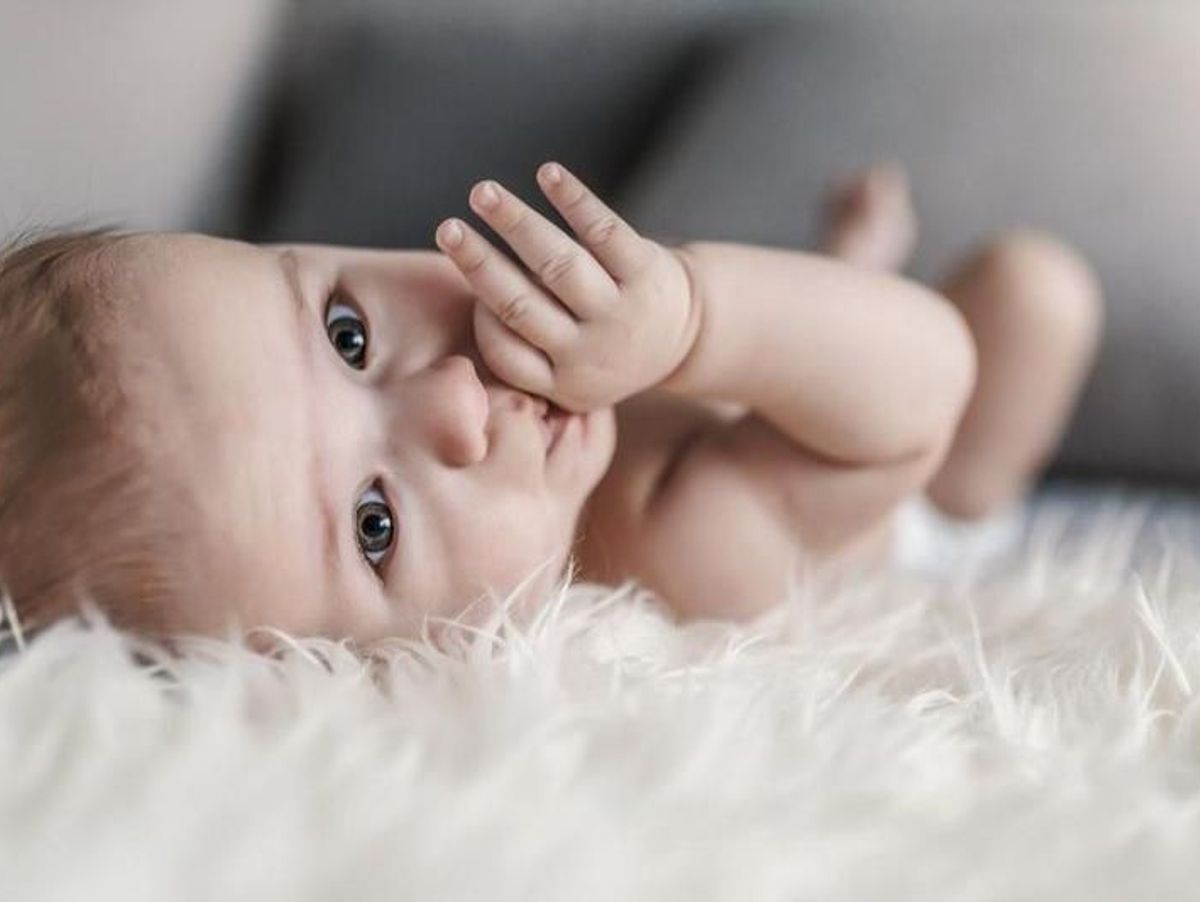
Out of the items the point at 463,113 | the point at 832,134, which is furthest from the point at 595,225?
the point at 463,113

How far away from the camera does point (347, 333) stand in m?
0.81

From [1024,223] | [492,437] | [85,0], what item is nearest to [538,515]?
[492,437]

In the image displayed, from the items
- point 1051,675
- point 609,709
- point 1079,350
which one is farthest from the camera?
point 1079,350

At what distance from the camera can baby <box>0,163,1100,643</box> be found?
0.72 meters

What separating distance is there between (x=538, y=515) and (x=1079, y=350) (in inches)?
24.9

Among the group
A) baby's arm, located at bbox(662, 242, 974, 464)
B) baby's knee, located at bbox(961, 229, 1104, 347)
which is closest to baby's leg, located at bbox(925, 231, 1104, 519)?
baby's knee, located at bbox(961, 229, 1104, 347)

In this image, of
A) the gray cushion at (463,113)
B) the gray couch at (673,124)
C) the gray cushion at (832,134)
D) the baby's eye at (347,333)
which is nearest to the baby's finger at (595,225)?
the baby's eye at (347,333)

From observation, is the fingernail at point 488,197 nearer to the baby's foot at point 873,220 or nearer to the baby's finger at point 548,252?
the baby's finger at point 548,252

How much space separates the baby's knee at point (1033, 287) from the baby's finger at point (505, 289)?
534 mm

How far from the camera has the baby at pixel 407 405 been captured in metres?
0.72

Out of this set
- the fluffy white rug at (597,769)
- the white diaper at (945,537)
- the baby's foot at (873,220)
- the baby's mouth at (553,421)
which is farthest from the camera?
the baby's foot at (873,220)

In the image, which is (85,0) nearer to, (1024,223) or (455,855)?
(1024,223)

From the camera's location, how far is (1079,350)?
1.31 m

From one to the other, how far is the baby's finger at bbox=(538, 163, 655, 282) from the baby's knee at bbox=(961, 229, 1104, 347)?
506 mm
